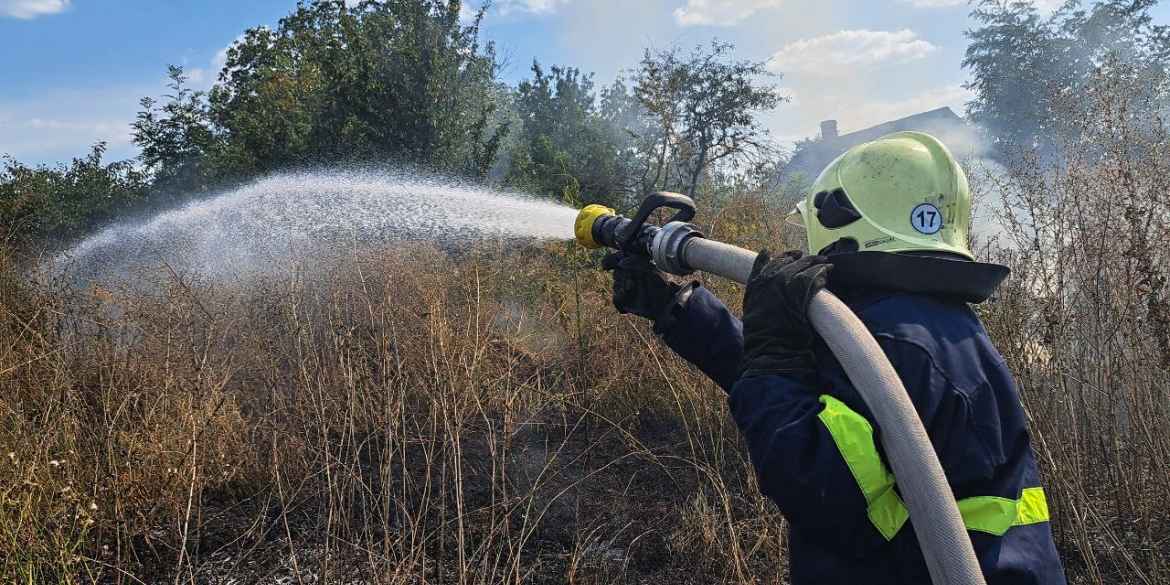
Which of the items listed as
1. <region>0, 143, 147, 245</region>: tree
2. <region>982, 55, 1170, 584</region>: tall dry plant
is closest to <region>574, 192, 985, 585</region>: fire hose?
<region>982, 55, 1170, 584</region>: tall dry plant

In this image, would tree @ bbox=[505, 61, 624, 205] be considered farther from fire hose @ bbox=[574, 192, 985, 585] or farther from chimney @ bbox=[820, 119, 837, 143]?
chimney @ bbox=[820, 119, 837, 143]

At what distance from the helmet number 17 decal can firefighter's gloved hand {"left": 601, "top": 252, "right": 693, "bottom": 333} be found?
709mm

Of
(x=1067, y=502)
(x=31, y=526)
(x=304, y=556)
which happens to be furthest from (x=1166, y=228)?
(x=31, y=526)

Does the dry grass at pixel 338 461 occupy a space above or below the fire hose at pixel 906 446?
below

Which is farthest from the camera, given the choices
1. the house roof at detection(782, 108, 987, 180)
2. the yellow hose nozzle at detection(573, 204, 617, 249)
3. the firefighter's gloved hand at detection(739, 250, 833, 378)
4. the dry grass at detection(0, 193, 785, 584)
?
the house roof at detection(782, 108, 987, 180)

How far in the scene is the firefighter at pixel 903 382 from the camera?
1430 mm

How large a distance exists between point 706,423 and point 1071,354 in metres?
1.92

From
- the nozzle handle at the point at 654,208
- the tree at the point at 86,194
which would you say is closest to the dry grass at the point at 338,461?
the nozzle handle at the point at 654,208

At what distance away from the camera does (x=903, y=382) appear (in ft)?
4.85

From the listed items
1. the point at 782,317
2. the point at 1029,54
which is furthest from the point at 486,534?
the point at 1029,54

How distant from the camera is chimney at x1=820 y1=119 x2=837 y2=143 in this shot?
35.8 m

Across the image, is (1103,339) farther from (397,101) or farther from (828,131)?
(828,131)

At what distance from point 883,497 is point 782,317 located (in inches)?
15.5

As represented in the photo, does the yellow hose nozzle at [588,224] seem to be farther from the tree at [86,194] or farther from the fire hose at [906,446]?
the tree at [86,194]
